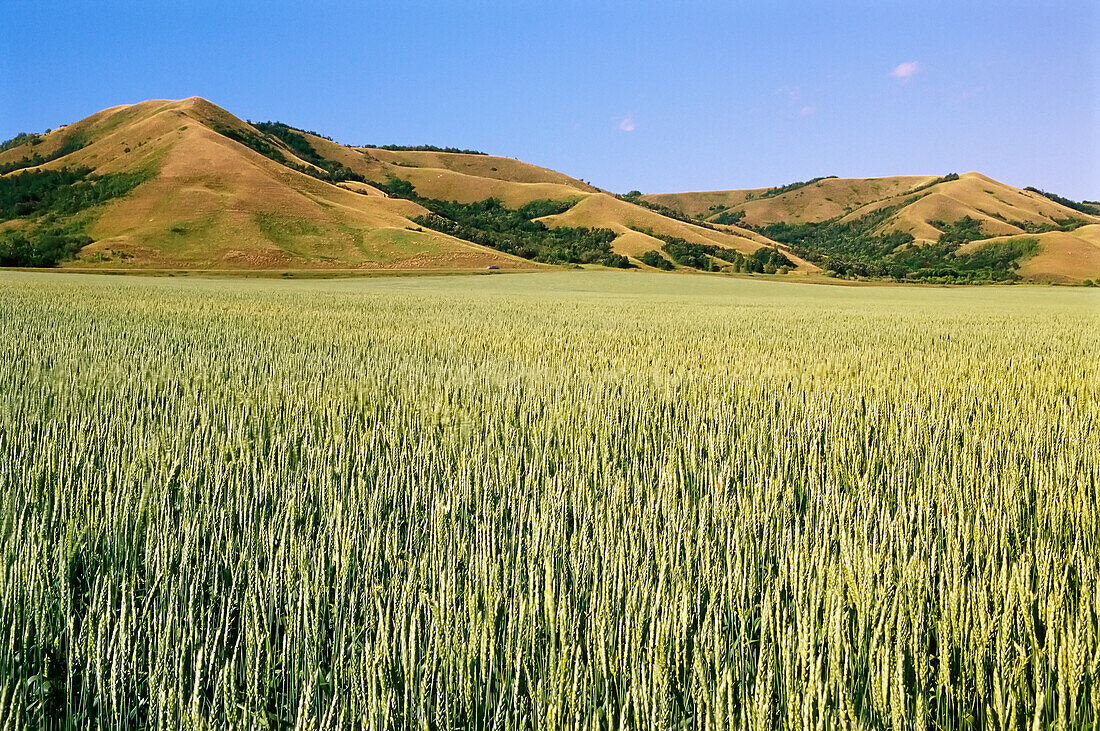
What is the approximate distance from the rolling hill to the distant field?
62075 millimetres

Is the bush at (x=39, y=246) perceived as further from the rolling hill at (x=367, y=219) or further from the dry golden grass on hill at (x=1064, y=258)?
the dry golden grass on hill at (x=1064, y=258)

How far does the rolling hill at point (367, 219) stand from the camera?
71438 millimetres

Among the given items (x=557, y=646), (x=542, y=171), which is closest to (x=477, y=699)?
(x=557, y=646)

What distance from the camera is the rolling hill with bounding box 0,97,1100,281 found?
71438 mm

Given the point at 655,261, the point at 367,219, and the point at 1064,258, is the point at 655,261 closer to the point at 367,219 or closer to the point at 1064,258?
the point at 367,219

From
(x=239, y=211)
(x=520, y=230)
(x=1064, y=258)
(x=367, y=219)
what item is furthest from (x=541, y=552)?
(x=1064, y=258)

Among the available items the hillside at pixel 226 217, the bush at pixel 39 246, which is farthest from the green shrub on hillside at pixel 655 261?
the bush at pixel 39 246

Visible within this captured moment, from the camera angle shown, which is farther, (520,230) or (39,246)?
(520,230)

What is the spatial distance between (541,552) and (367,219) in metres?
86.7

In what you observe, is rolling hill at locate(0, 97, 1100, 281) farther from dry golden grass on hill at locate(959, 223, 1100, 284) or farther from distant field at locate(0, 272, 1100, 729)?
distant field at locate(0, 272, 1100, 729)

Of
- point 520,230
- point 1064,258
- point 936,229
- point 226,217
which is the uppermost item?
point 936,229

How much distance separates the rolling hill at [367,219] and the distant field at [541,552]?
62.1 meters

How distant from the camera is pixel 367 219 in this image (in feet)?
278

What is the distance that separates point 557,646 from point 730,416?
2945mm
